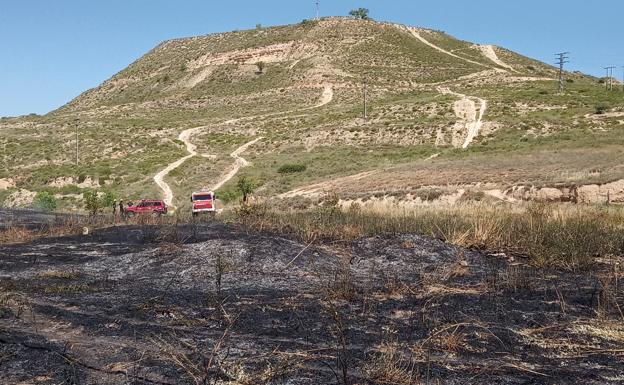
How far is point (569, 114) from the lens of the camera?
61312 mm

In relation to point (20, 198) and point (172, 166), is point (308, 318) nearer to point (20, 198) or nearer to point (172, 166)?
point (20, 198)

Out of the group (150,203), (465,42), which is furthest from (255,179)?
(465,42)

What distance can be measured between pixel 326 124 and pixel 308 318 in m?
63.4

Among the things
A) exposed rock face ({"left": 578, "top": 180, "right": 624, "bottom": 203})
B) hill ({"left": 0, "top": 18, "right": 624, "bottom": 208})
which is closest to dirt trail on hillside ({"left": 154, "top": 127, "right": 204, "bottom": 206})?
hill ({"left": 0, "top": 18, "right": 624, "bottom": 208})

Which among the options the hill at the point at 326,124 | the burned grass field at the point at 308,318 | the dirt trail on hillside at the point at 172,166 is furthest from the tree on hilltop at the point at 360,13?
the burned grass field at the point at 308,318

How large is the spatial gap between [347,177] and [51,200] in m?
23.9

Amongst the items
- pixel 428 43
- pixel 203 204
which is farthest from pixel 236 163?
pixel 428 43

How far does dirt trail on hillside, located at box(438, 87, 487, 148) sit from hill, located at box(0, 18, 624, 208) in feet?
0.81

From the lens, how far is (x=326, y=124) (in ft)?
229

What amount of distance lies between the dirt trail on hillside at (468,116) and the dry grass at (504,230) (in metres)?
40.7

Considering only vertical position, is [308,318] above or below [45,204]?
above

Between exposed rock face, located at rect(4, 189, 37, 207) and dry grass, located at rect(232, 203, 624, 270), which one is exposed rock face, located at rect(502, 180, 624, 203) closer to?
dry grass, located at rect(232, 203, 624, 270)

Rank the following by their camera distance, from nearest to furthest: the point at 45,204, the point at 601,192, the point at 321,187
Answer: the point at 601,192
the point at 321,187
the point at 45,204

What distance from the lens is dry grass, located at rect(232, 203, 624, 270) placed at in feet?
35.7
